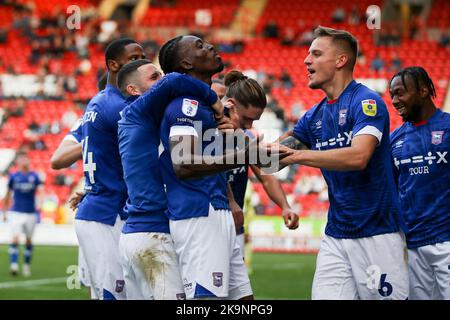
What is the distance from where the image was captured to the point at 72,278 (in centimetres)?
1422

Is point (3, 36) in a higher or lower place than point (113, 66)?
higher

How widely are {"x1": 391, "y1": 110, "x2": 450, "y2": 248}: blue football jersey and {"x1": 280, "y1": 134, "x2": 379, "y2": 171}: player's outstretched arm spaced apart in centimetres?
141

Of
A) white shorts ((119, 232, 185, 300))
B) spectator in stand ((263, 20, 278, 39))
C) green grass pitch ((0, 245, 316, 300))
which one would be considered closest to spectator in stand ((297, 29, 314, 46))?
spectator in stand ((263, 20, 278, 39))

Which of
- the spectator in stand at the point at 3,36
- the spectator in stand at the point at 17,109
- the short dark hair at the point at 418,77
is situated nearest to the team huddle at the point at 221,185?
the short dark hair at the point at 418,77

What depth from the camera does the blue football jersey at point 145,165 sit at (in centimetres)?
561

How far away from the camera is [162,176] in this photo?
566 centimetres

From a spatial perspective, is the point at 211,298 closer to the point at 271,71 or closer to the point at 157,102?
the point at 157,102

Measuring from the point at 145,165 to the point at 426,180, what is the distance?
99.5 inches

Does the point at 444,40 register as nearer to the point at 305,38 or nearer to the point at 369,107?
the point at 305,38

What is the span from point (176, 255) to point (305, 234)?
19332mm

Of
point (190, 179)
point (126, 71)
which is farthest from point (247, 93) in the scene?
point (190, 179)

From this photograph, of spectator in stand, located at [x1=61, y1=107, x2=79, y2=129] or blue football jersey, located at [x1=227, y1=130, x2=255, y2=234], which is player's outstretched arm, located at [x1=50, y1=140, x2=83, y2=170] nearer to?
blue football jersey, located at [x1=227, y1=130, x2=255, y2=234]

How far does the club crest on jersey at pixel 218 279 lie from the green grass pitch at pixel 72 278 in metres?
7.39

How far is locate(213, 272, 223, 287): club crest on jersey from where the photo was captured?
5.41 meters
